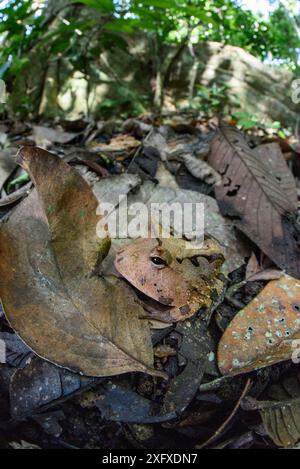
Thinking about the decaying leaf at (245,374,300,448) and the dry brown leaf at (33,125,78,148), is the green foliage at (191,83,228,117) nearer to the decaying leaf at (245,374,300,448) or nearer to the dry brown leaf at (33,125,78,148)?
the dry brown leaf at (33,125,78,148)

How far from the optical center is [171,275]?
1239 mm

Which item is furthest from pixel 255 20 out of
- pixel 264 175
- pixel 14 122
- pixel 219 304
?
pixel 219 304

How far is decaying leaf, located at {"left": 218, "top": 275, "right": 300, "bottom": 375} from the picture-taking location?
118 cm

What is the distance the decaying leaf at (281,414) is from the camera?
108 centimetres

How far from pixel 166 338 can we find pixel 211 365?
16 centimetres

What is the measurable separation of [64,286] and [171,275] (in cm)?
34

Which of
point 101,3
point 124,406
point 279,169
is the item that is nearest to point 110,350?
point 124,406

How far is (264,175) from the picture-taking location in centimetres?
184

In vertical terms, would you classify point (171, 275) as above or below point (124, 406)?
above

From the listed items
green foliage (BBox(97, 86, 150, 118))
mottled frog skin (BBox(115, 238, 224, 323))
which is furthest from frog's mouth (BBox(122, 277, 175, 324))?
green foliage (BBox(97, 86, 150, 118))

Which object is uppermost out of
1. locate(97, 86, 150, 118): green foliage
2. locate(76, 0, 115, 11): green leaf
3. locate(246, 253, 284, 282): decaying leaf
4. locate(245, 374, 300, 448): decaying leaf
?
locate(76, 0, 115, 11): green leaf

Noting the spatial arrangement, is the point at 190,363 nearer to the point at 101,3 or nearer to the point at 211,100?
the point at 101,3

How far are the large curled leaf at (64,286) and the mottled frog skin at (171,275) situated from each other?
0.21 ft

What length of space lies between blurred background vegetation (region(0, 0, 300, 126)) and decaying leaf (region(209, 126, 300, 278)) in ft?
4.13
